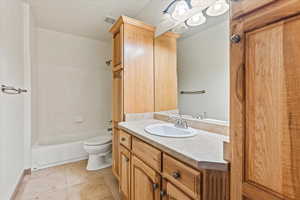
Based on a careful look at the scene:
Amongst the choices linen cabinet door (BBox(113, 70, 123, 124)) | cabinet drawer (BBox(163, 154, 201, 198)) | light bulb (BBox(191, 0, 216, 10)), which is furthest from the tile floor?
light bulb (BBox(191, 0, 216, 10))

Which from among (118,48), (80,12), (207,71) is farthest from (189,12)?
(80,12)

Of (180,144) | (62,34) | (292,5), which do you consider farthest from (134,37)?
(62,34)

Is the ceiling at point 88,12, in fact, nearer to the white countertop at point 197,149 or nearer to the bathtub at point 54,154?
the white countertop at point 197,149

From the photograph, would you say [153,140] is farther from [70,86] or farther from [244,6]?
[70,86]

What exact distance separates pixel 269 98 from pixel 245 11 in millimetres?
317

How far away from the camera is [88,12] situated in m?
2.17

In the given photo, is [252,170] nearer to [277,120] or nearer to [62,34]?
[277,120]

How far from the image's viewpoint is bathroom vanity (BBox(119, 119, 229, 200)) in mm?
648

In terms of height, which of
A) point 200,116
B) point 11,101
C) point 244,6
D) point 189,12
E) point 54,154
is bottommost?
point 54,154

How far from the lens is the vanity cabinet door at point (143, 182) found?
947 mm

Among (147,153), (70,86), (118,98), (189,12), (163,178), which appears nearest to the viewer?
(163,178)

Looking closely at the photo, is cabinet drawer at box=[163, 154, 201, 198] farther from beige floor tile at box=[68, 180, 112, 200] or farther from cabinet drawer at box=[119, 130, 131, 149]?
beige floor tile at box=[68, 180, 112, 200]

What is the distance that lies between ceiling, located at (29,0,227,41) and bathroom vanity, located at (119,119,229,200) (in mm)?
1199

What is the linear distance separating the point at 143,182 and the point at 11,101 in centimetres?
161
